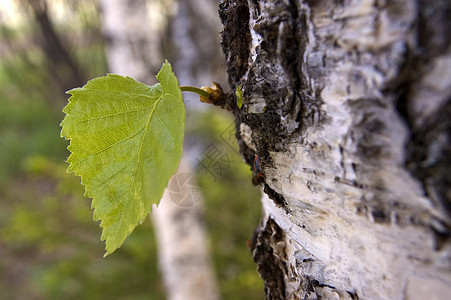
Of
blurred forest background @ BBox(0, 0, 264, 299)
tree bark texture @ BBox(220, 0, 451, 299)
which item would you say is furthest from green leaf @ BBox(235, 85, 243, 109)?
blurred forest background @ BBox(0, 0, 264, 299)

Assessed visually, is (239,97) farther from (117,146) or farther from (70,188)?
(70,188)

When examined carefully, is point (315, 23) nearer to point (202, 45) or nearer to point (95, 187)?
point (95, 187)

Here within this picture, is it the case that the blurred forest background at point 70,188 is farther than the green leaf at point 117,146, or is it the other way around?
the blurred forest background at point 70,188

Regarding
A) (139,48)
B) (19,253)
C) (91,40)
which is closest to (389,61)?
(139,48)

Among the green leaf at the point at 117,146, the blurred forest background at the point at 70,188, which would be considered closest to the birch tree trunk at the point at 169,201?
the blurred forest background at the point at 70,188

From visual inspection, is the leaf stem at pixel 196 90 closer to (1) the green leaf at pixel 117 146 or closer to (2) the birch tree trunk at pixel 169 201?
(1) the green leaf at pixel 117 146
